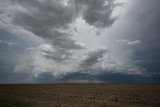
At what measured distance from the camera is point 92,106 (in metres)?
24.9

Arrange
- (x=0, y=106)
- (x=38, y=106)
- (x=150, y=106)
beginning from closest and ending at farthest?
(x=0, y=106) → (x=38, y=106) → (x=150, y=106)

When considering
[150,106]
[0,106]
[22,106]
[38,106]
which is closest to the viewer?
[0,106]

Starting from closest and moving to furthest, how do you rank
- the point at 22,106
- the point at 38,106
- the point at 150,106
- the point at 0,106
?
the point at 0,106, the point at 22,106, the point at 38,106, the point at 150,106

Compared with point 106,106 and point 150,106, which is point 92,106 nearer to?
point 106,106

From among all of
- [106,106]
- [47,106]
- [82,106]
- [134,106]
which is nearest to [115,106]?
[106,106]

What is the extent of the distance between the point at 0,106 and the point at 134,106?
710 inches

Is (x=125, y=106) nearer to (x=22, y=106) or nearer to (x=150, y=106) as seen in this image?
(x=150, y=106)

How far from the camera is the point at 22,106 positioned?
71.2ft

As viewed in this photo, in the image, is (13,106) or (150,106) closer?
(13,106)

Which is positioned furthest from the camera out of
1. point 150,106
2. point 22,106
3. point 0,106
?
point 150,106

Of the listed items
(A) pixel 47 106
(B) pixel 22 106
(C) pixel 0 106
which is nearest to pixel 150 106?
(A) pixel 47 106

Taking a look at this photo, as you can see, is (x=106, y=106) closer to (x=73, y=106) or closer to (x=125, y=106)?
(x=125, y=106)

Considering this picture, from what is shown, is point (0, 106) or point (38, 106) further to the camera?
point (38, 106)

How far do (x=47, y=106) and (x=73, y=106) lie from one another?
145 inches
